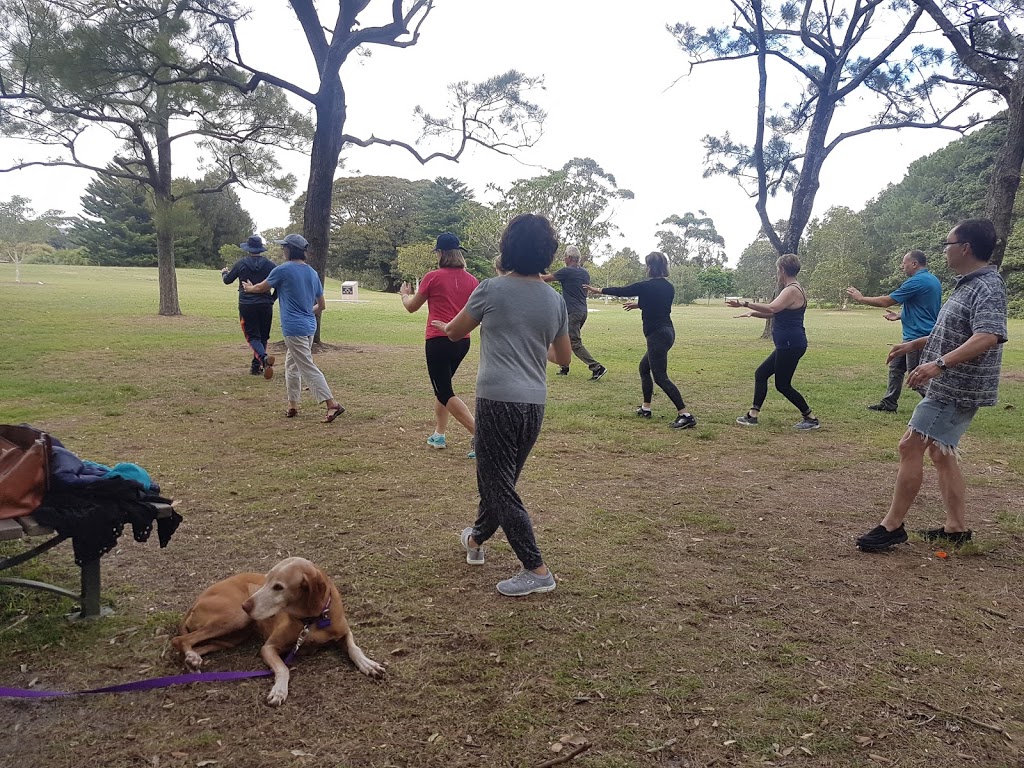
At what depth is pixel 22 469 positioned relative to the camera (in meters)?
2.64

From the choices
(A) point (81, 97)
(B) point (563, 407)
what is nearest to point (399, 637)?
(B) point (563, 407)

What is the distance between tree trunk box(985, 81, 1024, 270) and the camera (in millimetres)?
9641

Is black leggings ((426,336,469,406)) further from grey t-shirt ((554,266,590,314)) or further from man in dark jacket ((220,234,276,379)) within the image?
man in dark jacket ((220,234,276,379))

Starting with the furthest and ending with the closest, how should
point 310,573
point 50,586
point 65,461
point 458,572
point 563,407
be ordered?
point 563,407 < point 458,572 < point 50,586 < point 65,461 < point 310,573

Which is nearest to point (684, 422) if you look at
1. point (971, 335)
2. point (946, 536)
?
point (946, 536)

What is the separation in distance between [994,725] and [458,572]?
2.36m

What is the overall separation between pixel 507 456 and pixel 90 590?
1.96 m

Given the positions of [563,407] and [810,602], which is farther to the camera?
[563,407]

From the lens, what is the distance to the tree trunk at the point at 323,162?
13.1 metres

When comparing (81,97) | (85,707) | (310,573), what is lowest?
(85,707)

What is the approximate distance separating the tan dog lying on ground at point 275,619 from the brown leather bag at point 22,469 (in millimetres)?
773

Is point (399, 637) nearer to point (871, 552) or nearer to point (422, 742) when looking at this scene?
point (422, 742)

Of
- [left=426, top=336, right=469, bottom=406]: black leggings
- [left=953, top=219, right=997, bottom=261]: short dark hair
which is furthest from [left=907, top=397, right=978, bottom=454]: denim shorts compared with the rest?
[left=426, top=336, right=469, bottom=406]: black leggings

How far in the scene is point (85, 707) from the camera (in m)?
2.41
